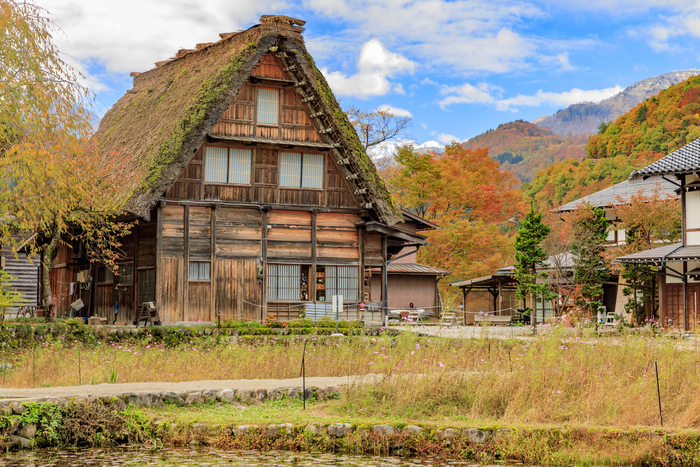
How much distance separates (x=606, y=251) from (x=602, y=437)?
22.8 meters

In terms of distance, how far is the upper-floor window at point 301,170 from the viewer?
24.8m

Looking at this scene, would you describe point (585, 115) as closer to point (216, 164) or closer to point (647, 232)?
point (647, 232)

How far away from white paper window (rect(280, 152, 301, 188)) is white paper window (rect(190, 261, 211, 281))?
382 centimetres

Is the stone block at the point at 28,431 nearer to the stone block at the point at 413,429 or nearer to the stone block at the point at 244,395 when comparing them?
the stone block at the point at 244,395

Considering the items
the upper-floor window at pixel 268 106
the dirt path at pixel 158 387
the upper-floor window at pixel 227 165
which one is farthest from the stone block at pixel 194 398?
the upper-floor window at pixel 268 106

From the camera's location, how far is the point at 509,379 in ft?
35.4

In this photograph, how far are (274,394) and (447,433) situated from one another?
136 inches

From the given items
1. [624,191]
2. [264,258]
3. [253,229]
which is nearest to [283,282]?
[264,258]

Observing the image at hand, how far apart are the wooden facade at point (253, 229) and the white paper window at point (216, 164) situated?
34 mm

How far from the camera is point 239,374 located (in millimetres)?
14031

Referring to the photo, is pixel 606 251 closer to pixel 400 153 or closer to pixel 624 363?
pixel 400 153

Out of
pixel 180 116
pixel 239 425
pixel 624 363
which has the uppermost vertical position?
pixel 180 116

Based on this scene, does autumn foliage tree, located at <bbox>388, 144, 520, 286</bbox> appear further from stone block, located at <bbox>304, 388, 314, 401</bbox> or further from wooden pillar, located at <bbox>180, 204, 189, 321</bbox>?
stone block, located at <bbox>304, 388, 314, 401</bbox>

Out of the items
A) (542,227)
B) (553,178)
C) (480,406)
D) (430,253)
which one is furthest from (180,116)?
(553,178)
